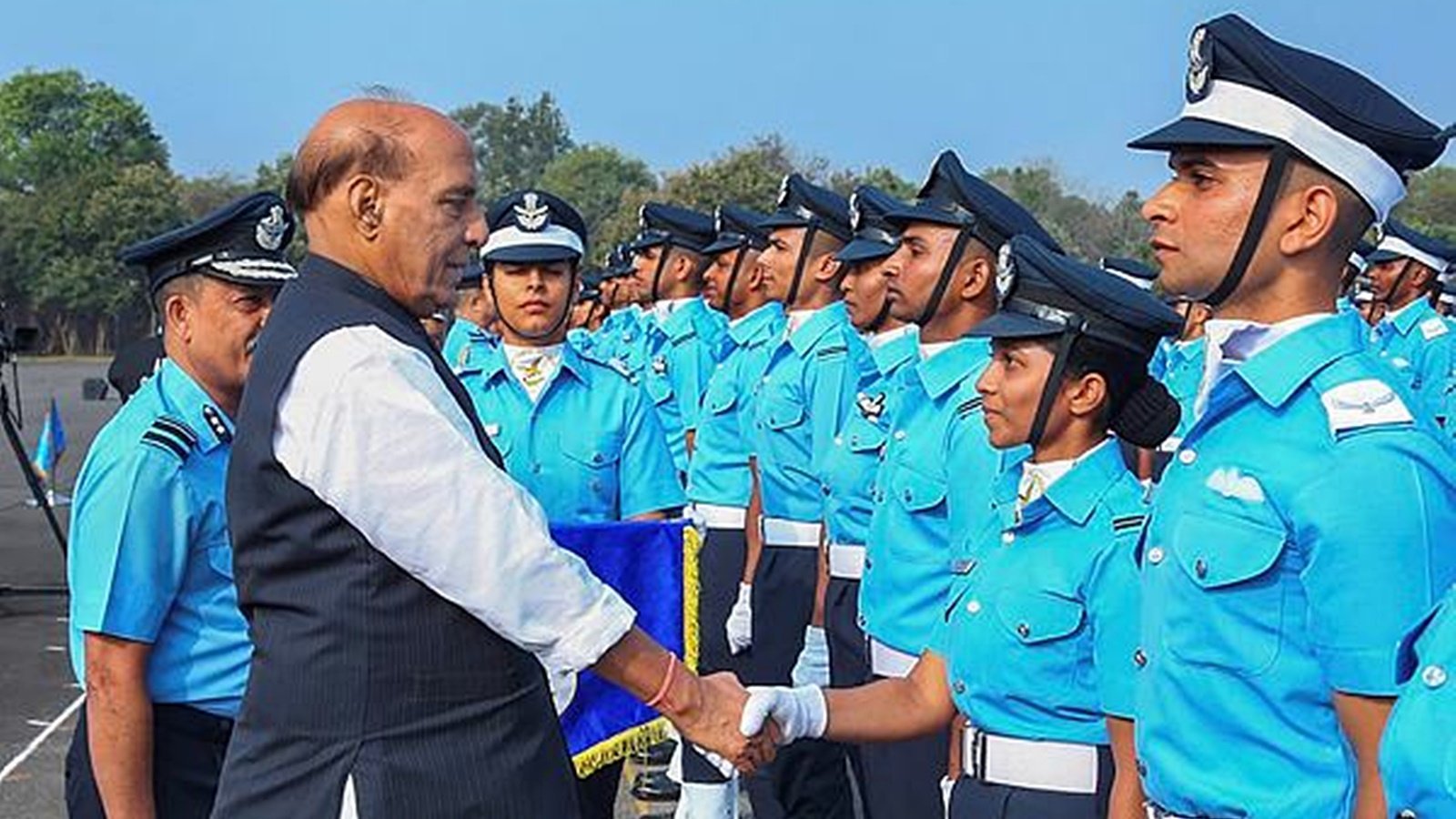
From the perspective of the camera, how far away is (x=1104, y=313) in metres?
3.62

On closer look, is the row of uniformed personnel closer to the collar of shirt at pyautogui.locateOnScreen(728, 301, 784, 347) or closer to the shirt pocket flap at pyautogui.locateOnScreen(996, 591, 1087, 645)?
the shirt pocket flap at pyautogui.locateOnScreen(996, 591, 1087, 645)

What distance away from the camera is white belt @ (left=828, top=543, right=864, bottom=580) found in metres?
5.62

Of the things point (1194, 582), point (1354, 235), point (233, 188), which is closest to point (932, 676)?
point (1194, 582)

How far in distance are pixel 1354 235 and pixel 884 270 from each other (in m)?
2.50

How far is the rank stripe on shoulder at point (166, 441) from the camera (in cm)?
331

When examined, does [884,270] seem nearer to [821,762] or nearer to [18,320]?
[821,762]

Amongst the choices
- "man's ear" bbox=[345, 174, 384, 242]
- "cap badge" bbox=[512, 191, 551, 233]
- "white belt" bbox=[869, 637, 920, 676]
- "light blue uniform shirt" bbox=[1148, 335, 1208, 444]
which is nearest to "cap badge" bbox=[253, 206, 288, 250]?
"man's ear" bbox=[345, 174, 384, 242]

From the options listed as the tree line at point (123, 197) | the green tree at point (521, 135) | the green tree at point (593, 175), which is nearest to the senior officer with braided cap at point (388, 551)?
the tree line at point (123, 197)

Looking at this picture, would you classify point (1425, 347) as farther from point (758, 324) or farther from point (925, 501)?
point (925, 501)

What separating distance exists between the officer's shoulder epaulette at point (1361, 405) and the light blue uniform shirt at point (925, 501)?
1835 mm

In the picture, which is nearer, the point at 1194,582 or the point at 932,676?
the point at 1194,582

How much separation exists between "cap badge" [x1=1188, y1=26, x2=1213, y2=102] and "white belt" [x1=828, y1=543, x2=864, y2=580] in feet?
9.44

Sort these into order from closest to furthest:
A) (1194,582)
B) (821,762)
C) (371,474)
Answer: (371,474) → (1194,582) → (821,762)

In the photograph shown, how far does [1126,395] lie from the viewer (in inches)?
144
